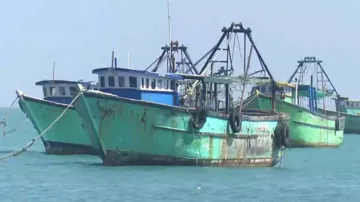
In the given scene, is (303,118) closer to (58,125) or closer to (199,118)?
(58,125)

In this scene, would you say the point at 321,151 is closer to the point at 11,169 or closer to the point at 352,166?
the point at 352,166

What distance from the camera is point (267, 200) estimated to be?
28.0 m

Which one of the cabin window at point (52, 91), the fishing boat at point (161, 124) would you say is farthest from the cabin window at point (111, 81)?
the cabin window at point (52, 91)

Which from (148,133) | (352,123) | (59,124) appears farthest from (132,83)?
(352,123)

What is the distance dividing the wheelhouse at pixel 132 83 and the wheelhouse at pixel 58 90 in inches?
381

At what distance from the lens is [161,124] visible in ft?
109

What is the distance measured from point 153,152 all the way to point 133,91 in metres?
2.99

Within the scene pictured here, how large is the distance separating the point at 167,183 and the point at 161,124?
126 inches

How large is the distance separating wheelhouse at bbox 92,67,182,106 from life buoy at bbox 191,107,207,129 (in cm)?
289

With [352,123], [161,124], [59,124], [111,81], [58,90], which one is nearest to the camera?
[161,124]

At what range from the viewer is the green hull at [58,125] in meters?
42.8

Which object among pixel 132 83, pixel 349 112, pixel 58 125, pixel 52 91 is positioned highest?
pixel 132 83

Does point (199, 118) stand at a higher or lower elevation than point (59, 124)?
higher

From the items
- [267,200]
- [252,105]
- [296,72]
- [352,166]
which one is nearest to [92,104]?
[267,200]
